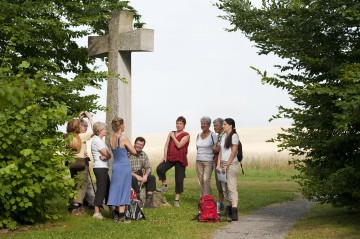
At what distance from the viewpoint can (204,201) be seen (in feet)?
46.5

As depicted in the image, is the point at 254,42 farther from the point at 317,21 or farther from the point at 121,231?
the point at 121,231

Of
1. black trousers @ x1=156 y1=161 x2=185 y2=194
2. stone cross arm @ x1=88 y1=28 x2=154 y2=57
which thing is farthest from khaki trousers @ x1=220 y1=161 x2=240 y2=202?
stone cross arm @ x1=88 y1=28 x2=154 y2=57

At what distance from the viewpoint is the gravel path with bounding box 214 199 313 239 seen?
1253cm

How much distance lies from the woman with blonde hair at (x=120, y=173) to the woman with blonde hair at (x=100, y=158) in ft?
0.72

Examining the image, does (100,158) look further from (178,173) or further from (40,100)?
(178,173)

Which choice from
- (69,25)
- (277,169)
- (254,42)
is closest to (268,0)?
(254,42)

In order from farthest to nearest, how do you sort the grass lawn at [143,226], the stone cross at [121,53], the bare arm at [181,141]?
the bare arm at [181,141]
the stone cross at [121,53]
the grass lawn at [143,226]

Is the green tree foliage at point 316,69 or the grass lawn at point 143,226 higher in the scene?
the green tree foliage at point 316,69

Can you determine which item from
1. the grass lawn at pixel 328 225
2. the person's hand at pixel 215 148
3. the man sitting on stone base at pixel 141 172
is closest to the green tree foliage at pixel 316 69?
the grass lawn at pixel 328 225

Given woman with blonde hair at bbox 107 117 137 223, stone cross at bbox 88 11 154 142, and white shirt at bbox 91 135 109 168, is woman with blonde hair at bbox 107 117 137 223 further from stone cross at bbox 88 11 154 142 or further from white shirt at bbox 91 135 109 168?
stone cross at bbox 88 11 154 142

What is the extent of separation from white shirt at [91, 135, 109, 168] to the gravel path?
2.60 metres

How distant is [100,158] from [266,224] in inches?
136

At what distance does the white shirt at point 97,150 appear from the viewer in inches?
540

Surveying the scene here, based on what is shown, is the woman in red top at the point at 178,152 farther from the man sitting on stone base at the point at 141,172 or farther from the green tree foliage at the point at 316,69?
the green tree foliage at the point at 316,69
